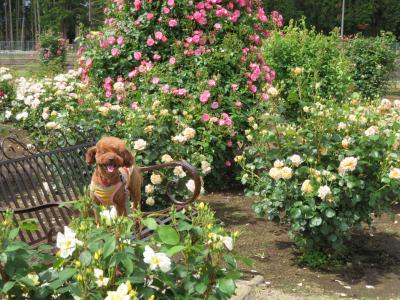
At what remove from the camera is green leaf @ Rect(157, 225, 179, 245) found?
1.92m

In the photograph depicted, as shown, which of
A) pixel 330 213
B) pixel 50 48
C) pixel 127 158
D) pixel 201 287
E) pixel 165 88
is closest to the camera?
pixel 201 287

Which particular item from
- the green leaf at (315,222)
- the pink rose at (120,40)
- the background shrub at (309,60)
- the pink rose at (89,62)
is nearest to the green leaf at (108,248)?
the green leaf at (315,222)

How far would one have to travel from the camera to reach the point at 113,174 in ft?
10.3

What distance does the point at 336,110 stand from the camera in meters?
4.39

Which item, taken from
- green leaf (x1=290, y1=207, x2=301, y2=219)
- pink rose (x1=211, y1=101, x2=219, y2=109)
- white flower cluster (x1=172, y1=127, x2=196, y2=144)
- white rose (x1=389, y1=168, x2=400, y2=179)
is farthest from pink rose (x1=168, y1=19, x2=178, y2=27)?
white rose (x1=389, y1=168, x2=400, y2=179)

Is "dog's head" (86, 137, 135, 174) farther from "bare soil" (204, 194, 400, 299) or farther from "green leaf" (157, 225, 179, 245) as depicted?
"bare soil" (204, 194, 400, 299)

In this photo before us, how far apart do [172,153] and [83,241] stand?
10.0 ft

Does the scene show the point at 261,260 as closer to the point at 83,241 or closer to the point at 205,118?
the point at 205,118

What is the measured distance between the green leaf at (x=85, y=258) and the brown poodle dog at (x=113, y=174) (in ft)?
3.85

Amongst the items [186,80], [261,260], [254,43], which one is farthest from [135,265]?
[254,43]

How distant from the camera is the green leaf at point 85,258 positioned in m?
1.81

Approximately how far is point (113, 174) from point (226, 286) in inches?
55.9

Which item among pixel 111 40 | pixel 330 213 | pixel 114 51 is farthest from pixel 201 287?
pixel 111 40

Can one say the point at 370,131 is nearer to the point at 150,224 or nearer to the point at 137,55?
the point at 150,224
